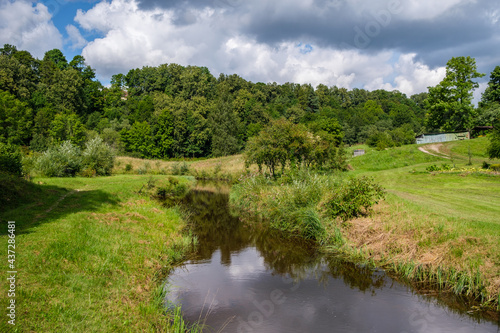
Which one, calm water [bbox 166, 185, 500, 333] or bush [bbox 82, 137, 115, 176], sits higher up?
bush [bbox 82, 137, 115, 176]

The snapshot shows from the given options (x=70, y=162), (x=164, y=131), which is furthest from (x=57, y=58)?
(x=70, y=162)

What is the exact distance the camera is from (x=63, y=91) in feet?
252

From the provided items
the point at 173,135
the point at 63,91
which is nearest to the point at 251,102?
the point at 173,135

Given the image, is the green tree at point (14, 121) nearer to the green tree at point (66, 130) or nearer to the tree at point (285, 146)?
the green tree at point (66, 130)

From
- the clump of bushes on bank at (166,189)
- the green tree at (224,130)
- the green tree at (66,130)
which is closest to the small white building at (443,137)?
the green tree at (224,130)

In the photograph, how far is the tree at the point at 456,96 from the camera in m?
56.2

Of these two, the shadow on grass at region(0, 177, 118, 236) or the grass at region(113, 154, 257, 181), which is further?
the grass at region(113, 154, 257, 181)

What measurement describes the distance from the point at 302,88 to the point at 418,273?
343 feet

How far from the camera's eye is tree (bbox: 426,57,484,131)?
56.2m

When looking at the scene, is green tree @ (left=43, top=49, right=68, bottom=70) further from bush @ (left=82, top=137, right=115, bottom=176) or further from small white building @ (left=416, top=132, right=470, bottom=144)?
small white building @ (left=416, top=132, right=470, bottom=144)

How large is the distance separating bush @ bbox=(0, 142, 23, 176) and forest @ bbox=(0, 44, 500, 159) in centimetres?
3838

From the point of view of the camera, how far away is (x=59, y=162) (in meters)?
25.2

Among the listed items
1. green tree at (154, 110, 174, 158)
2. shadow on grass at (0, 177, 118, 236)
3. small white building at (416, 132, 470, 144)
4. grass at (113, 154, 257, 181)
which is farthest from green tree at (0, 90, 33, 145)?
small white building at (416, 132, 470, 144)

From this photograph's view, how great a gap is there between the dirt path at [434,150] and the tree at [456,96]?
22.1m
